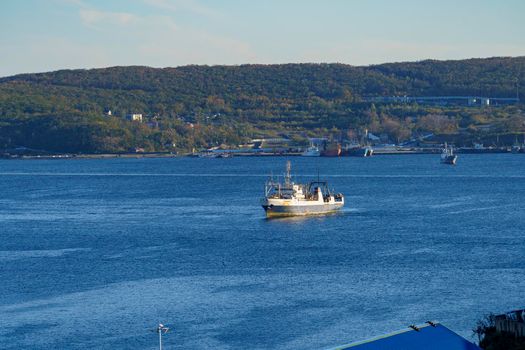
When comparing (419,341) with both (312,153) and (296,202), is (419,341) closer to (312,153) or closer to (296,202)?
(296,202)

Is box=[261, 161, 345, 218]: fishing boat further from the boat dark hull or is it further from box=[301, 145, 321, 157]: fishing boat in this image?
box=[301, 145, 321, 157]: fishing boat

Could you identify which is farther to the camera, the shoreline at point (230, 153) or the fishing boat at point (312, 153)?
Answer: the shoreline at point (230, 153)

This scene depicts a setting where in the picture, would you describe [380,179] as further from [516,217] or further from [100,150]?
[100,150]

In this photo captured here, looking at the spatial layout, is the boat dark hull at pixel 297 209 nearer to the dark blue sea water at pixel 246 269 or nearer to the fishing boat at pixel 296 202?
the fishing boat at pixel 296 202

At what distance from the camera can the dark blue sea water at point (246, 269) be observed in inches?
1206

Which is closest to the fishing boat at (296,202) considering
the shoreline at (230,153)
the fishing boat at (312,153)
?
the fishing boat at (312,153)

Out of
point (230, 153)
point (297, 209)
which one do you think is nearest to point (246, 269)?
point (297, 209)

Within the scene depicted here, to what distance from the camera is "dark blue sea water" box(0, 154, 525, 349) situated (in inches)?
1206

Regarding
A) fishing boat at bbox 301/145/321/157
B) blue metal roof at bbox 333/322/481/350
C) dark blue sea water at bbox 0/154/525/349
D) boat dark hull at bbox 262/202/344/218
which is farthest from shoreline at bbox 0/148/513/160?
blue metal roof at bbox 333/322/481/350

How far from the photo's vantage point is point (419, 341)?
66.6 feet

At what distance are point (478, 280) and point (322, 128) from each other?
485ft

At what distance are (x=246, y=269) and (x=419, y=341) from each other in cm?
2002

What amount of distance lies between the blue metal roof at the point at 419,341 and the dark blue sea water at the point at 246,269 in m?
8.25

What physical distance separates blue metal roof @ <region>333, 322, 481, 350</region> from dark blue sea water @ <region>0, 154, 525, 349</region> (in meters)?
8.25
